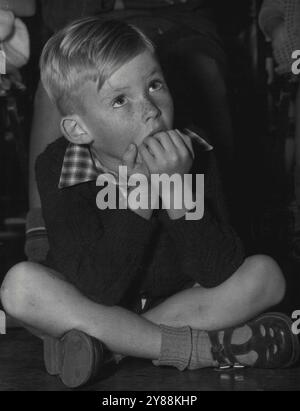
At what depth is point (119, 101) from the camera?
1.05 metres

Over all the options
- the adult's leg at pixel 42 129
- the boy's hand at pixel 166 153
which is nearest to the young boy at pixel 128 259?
the boy's hand at pixel 166 153

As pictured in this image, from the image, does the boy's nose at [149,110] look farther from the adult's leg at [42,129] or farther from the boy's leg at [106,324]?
the adult's leg at [42,129]

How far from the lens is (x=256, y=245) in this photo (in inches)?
72.6

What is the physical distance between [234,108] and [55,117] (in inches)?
28.7

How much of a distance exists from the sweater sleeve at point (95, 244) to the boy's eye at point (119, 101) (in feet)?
0.49

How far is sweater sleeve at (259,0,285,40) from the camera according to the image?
1647mm

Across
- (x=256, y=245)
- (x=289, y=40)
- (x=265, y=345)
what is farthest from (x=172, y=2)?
(x=265, y=345)

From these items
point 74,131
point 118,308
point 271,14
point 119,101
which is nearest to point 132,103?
point 119,101

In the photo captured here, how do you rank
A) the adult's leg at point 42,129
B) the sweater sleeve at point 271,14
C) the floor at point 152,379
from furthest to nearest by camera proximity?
1. the sweater sleeve at point 271,14
2. the adult's leg at point 42,129
3. the floor at point 152,379

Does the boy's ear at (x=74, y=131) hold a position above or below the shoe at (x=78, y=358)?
above

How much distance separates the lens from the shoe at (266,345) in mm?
1006

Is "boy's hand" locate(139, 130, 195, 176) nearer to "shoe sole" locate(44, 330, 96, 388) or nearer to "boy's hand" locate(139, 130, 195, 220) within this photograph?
"boy's hand" locate(139, 130, 195, 220)

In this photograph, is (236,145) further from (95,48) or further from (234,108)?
(95,48)

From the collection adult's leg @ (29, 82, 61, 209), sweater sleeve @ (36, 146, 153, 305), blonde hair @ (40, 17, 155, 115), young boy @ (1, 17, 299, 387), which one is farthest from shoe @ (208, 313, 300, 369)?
adult's leg @ (29, 82, 61, 209)
